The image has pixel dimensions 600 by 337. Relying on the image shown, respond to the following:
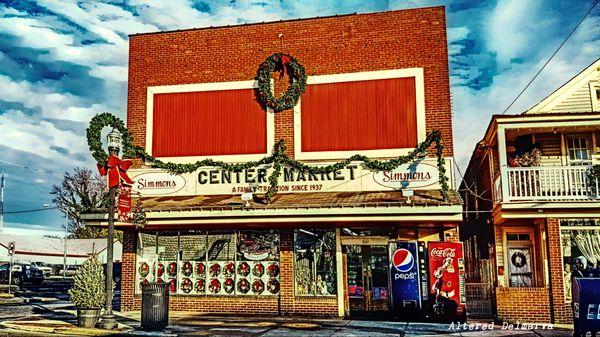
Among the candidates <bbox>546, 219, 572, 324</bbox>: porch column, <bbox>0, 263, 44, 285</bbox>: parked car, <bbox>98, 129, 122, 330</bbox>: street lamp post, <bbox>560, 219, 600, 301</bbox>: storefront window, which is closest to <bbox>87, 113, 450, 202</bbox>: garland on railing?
<bbox>546, 219, 572, 324</bbox>: porch column

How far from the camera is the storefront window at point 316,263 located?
1719 centimetres

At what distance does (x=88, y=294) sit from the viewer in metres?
13.9

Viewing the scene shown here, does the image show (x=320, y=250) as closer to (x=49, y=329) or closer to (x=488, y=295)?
(x=488, y=295)

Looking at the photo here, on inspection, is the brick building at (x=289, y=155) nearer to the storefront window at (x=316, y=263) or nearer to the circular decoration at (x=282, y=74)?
the storefront window at (x=316, y=263)

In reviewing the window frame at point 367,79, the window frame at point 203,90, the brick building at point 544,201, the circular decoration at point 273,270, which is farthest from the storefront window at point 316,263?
the brick building at point 544,201

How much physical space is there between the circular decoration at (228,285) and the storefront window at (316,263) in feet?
6.89

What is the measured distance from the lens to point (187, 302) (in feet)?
59.4

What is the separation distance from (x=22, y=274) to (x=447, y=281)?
31.5 meters

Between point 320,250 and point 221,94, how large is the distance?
6097 mm

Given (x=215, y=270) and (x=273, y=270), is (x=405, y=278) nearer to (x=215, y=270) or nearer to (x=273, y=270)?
(x=273, y=270)

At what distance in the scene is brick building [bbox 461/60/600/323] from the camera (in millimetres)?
15891

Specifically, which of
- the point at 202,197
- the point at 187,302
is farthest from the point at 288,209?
the point at 187,302

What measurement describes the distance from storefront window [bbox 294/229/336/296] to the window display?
30.0 inches

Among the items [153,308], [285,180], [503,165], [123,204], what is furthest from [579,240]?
[123,204]
